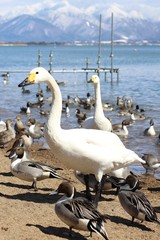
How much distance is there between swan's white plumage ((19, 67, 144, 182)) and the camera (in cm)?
880

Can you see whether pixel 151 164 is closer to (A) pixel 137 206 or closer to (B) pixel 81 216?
(A) pixel 137 206

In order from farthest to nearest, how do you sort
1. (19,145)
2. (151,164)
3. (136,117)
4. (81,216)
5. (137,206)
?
(136,117), (151,164), (19,145), (137,206), (81,216)

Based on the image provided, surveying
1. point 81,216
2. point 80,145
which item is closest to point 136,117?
point 80,145

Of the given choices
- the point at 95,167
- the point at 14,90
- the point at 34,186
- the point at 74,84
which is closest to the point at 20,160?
the point at 34,186

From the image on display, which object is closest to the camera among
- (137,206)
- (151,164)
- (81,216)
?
(81,216)

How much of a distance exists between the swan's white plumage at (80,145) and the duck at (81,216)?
0.99 metres

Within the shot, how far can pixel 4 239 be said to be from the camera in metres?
7.46

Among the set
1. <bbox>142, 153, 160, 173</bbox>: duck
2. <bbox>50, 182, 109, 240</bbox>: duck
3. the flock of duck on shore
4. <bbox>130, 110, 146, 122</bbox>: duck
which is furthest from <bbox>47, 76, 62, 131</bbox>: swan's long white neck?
<bbox>130, 110, 146, 122</bbox>: duck

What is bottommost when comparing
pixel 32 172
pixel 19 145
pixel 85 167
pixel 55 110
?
pixel 32 172

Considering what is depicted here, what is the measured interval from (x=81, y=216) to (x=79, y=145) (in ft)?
5.18

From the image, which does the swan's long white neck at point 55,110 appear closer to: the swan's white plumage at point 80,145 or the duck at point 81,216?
the swan's white plumage at point 80,145

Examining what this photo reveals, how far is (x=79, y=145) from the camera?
351 inches

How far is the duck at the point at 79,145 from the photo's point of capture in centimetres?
880

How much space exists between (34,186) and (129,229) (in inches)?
111
